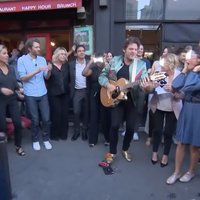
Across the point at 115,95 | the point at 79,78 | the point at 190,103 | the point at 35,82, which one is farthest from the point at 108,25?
the point at 190,103

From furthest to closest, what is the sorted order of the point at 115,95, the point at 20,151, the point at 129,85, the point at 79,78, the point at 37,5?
the point at 37,5
the point at 79,78
the point at 20,151
the point at 115,95
the point at 129,85

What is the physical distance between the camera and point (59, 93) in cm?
462

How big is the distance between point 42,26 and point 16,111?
2.94 meters

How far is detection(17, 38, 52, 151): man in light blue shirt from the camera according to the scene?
166 inches

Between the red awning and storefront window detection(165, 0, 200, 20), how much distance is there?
2.08 metres

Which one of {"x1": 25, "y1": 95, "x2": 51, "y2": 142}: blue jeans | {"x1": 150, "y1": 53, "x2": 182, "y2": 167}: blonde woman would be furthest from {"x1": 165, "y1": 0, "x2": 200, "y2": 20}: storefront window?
{"x1": 25, "y1": 95, "x2": 51, "y2": 142}: blue jeans

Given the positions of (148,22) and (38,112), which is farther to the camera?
(148,22)

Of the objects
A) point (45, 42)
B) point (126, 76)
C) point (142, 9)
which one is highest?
point (142, 9)

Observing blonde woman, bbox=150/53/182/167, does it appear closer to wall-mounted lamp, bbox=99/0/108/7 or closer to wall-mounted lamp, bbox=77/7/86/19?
wall-mounted lamp, bbox=99/0/108/7

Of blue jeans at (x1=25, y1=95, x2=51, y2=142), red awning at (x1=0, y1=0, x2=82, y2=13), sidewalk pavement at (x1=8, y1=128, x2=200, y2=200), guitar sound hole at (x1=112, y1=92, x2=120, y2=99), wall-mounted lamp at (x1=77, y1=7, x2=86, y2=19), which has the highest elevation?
red awning at (x1=0, y1=0, x2=82, y2=13)

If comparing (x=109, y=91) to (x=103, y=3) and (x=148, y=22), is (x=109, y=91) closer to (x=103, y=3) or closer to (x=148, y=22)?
(x=103, y=3)

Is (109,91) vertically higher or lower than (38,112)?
higher

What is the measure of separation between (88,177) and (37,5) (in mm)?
3853

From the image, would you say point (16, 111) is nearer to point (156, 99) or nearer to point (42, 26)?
point (156, 99)
